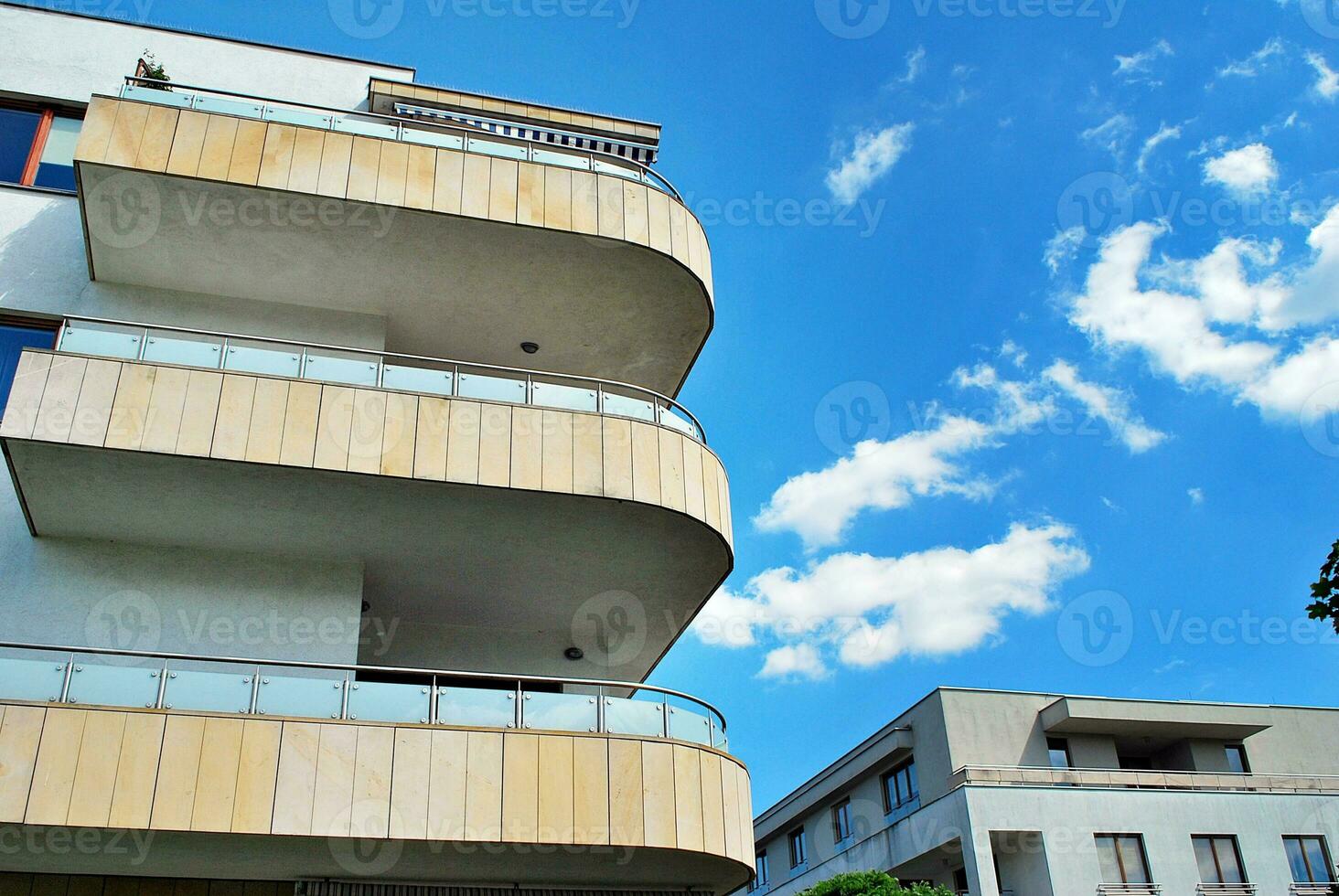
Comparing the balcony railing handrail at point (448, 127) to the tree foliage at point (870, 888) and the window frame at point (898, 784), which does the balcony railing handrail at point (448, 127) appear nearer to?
the tree foliage at point (870, 888)

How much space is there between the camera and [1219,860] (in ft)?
98.8

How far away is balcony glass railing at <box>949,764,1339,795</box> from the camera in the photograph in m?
29.9

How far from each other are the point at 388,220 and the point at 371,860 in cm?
775

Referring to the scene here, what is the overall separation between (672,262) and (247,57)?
8460mm

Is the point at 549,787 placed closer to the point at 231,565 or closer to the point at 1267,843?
the point at 231,565

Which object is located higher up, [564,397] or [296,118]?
[296,118]

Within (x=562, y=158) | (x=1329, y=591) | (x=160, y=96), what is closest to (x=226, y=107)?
(x=160, y=96)

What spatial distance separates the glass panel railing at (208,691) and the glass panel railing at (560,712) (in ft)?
9.25

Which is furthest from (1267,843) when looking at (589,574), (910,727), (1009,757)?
(589,574)

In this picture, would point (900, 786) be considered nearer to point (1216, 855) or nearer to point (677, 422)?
point (1216, 855)

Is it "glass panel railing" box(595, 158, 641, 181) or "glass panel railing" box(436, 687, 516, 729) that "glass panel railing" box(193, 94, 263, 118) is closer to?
"glass panel railing" box(595, 158, 641, 181)

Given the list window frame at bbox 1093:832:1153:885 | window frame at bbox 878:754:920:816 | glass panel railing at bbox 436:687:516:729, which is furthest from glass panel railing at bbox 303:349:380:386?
window frame at bbox 878:754:920:816

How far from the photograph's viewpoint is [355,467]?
1212 cm

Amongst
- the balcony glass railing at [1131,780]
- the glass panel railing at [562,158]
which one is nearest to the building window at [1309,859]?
the balcony glass railing at [1131,780]
